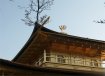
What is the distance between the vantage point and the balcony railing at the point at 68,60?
22.1m

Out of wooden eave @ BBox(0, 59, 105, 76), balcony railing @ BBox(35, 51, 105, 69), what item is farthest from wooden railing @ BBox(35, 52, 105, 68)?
wooden eave @ BBox(0, 59, 105, 76)

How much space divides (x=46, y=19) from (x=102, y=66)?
29.5ft

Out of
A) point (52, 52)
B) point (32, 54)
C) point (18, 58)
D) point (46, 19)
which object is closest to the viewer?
point (52, 52)

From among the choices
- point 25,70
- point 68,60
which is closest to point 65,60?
point 68,60

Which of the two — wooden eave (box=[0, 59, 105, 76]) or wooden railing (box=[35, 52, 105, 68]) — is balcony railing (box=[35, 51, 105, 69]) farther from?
wooden eave (box=[0, 59, 105, 76])

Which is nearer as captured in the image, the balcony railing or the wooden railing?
the balcony railing

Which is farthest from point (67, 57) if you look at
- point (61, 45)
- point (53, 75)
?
point (53, 75)

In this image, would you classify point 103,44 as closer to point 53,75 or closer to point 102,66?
point 102,66

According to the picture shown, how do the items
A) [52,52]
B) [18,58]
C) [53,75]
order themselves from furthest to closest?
1. [18,58]
2. [52,52]
3. [53,75]

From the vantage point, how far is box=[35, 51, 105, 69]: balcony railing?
72.5 feet

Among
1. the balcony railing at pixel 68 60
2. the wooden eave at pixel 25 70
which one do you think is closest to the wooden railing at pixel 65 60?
the balcony railing at pixel 68 60

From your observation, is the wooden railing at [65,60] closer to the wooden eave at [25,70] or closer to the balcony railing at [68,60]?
the balcony railing at [68,60]

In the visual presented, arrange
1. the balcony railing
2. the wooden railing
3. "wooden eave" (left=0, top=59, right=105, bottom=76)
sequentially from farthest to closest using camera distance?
the wooden railing < the balcony railing < "wooden eave" (left=0, top=59, right=105, bottom=76)

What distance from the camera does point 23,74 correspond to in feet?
48.9
